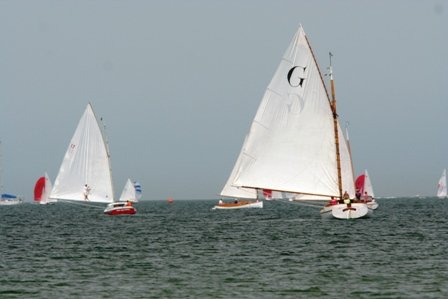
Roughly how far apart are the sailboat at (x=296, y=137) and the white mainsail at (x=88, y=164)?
120 ft

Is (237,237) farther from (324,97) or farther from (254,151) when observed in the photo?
(324,97)

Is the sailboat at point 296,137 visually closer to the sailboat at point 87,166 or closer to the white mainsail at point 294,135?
the white mainsail at point 294,135

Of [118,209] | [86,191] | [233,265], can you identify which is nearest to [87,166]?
[86,191]

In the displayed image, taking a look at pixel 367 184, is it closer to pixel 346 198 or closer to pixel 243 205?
pixel 243 205

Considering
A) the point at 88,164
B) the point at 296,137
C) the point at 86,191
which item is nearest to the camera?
the point at 296,137

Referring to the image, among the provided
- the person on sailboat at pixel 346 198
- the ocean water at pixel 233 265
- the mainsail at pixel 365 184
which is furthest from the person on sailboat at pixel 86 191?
the mainsail at pixel 365 184

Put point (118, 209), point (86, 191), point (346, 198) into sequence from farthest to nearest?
point (118, 209), point (86, 191), point (346, 198)

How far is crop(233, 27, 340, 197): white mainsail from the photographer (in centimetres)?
Result: 7862

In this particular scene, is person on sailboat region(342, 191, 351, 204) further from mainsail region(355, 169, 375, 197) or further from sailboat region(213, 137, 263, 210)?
mainsail region(355, 169, 375, 197)

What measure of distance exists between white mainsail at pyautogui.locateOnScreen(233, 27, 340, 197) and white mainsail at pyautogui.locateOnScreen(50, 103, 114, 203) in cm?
3655

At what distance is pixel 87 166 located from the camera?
113 m

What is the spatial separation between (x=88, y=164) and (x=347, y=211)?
143 ft

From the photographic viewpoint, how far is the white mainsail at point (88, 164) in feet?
368

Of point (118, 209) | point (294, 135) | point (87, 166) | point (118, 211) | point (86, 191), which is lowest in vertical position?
point (118, 211)
